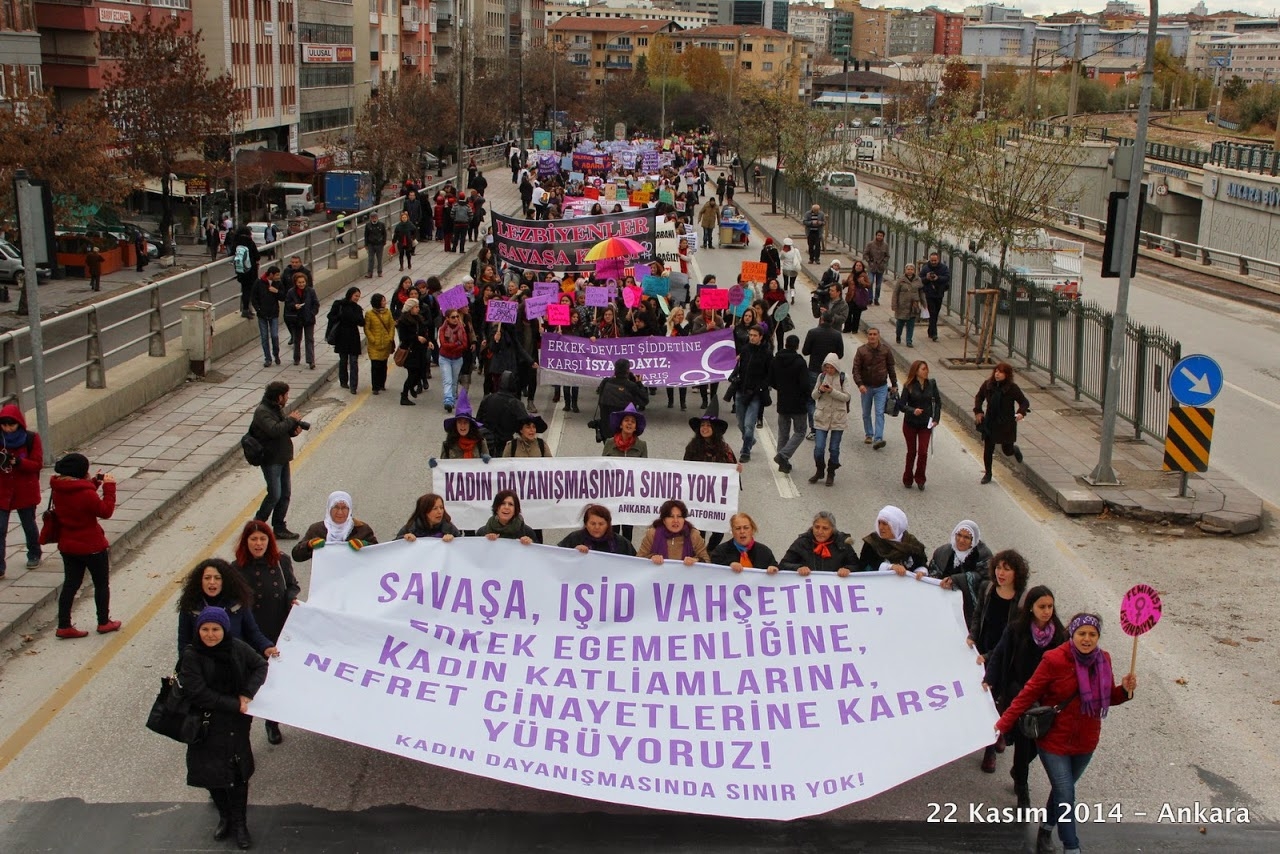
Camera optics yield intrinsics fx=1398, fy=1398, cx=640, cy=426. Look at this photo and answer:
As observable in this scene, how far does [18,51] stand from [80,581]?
38.5 meters

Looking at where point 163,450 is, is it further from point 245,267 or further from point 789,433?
point 245,267

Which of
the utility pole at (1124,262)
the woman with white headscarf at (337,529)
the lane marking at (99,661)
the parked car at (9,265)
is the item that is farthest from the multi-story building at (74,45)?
the woman with white headscarf at (337,529)

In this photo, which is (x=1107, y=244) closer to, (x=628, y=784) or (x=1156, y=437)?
(x=1156, y=437)

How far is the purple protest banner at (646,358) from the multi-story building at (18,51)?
85.7 ft

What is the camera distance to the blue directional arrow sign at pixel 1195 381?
46.2ft

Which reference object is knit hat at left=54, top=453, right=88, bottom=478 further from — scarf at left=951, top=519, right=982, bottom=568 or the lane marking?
scarf at left=951, top=519, right=982, bottom=568

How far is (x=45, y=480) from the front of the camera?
13883 millimetres

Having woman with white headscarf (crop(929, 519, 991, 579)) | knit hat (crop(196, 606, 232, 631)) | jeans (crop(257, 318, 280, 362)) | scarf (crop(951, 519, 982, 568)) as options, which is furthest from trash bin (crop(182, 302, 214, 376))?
scarf (crop(951, 519, 982, 568))

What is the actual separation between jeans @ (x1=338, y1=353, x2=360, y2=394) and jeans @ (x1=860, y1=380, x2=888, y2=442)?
24.3ft

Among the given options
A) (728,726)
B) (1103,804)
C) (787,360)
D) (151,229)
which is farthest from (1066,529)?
(151,229)

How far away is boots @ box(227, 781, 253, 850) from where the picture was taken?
7.29 m

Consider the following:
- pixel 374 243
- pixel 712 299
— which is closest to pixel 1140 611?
pixel 712 299

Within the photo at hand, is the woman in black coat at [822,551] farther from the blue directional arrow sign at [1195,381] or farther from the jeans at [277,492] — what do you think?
the blue directional arrow sign at [1195,381]

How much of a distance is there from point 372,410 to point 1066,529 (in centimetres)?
929
